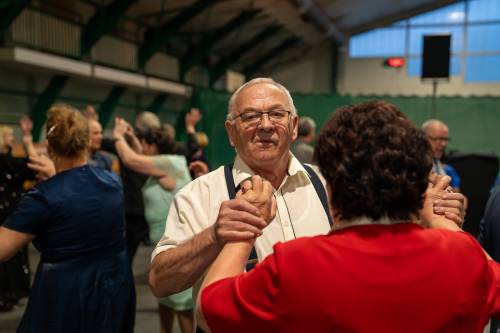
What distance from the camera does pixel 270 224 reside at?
1.70 metres

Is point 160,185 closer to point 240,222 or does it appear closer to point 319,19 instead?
point 240,222

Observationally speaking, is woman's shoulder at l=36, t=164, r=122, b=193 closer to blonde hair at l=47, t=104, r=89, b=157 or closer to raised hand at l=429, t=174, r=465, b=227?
blonde hair at l=47, t=104, r=89, b=157

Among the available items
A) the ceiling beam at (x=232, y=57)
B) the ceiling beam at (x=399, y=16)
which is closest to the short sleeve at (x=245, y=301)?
the ceiling beam at (x=232, y=57)

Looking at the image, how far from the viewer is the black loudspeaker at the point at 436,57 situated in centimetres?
733

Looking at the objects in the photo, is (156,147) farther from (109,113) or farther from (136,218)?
(109,113)

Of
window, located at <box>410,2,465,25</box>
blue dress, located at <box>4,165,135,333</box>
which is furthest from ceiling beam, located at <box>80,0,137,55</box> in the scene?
window, located at <box>410,2,465,25</box>

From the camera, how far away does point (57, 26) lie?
31.5ft

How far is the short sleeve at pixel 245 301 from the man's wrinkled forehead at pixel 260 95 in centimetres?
84

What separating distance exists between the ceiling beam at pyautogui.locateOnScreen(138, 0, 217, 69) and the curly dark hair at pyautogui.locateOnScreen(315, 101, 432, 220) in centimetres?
1159

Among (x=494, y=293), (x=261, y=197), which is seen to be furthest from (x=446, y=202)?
(x=261, y=197)

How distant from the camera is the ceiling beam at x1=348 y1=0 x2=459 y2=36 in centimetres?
1703

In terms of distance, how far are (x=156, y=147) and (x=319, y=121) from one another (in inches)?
143

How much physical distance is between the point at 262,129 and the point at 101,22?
9.52 m

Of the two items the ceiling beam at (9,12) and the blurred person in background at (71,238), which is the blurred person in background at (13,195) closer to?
the blurred person in background at (71,238)
